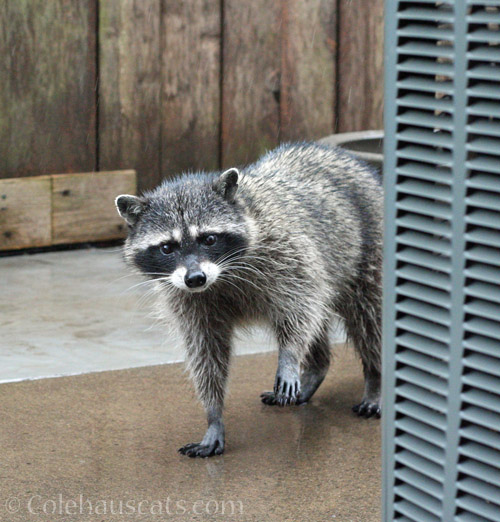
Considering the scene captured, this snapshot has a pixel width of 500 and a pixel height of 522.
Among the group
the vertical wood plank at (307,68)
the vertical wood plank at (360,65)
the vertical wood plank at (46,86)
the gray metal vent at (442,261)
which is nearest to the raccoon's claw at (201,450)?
the gray metal vent at (442,261)

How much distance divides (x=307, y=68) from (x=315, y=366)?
10.5 ft

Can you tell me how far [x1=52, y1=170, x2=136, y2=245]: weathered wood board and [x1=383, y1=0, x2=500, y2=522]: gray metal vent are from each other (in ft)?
15.3

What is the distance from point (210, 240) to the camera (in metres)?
3.54

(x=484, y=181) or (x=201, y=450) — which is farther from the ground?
(x=484, y=181)

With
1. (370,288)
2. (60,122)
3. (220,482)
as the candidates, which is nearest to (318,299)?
(370,288)

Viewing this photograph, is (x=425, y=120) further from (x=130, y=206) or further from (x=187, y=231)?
(x=130, y=206)

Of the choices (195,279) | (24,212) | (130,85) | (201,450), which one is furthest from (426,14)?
(130,85)

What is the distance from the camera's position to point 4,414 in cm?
382

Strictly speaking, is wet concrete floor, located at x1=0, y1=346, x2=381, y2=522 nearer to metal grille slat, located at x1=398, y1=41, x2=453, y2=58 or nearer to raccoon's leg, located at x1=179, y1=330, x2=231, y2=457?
raccoon's leg, located at x1=179, y1=330, x2=231, y2=457

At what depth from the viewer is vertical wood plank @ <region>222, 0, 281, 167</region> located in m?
6.68

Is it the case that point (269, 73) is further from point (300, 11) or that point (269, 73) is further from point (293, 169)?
point (293, 169)

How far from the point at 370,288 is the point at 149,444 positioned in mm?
1044

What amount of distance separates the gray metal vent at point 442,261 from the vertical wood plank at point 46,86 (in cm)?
464

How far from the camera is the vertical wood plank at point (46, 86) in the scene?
6117 mm
